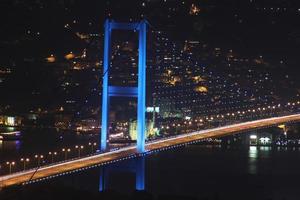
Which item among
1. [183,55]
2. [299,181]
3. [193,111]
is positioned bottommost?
[299,181]

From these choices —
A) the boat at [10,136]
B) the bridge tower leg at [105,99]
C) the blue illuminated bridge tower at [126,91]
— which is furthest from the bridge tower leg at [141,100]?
the boat at [10,136]

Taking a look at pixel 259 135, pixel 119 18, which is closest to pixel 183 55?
pixel 119 18

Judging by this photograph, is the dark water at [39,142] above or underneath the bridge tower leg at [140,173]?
above

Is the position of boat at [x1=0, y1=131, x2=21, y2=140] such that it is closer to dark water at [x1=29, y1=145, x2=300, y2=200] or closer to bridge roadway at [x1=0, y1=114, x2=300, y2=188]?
dark water at [x1=29, y1=145, x2=300, y2=200]

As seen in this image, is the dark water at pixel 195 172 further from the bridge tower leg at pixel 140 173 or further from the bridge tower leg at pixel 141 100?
the bridge tower leg at pixel 141 100

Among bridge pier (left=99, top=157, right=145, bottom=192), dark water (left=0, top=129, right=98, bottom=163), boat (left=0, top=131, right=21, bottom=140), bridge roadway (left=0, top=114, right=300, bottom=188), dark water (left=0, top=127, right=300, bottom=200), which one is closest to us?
bridge roadway (left=0, top=114, right=300, bottom=188)

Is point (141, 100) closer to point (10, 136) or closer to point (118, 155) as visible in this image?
point (118, 155)

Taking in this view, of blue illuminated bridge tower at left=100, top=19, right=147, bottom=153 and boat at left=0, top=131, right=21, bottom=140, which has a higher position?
blue illuminated bridge tower at left=100, top=19, right=147, bottom=153

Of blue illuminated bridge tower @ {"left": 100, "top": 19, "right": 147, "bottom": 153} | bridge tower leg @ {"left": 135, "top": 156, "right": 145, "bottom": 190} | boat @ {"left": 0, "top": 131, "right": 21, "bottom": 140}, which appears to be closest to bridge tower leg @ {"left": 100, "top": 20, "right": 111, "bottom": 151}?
blue illuminated bridge tower @ {"left": 100, "top": 19, "right": 147, "bottom": 153}

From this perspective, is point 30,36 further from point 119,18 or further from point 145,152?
point 145,152
